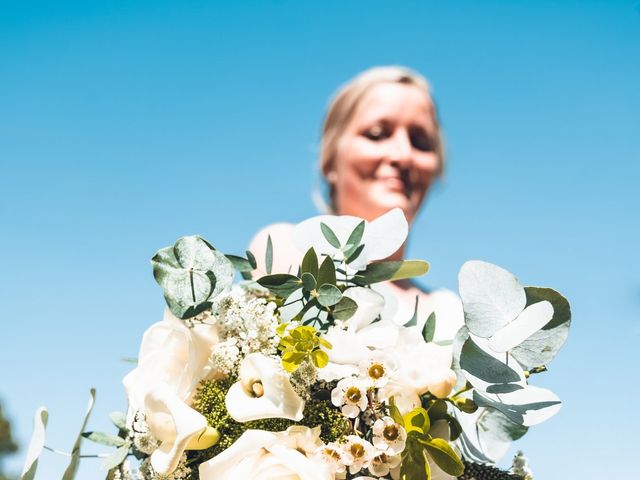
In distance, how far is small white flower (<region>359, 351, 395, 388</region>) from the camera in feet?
2.07

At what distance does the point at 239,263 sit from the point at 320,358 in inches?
7.2

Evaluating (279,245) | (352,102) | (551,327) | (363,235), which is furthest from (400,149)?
(551,327)

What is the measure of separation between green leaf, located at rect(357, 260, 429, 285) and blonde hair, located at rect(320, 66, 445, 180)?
1310 millimetres

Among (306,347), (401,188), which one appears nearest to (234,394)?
(306,347)

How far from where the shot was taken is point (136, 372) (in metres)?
0.75

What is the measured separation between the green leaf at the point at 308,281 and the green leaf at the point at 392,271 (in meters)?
0.07

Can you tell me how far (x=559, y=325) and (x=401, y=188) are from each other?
3.90ft

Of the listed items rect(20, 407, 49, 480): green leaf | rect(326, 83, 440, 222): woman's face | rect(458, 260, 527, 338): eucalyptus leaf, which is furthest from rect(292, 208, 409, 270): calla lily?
rect(326, 83, 440, 222): woman's face

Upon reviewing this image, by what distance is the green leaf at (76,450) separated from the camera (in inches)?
28.9

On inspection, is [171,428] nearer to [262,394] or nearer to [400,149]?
[262,394]

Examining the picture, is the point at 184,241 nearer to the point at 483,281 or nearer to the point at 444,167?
the point at 483,281

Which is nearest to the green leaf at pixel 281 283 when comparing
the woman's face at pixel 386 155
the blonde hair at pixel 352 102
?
the woman's face at pixel 386 155

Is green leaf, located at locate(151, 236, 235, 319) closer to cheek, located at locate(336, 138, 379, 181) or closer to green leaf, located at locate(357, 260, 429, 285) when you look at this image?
green leaf, located at locate(357, 260, 429, 285)

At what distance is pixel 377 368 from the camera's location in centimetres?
64
